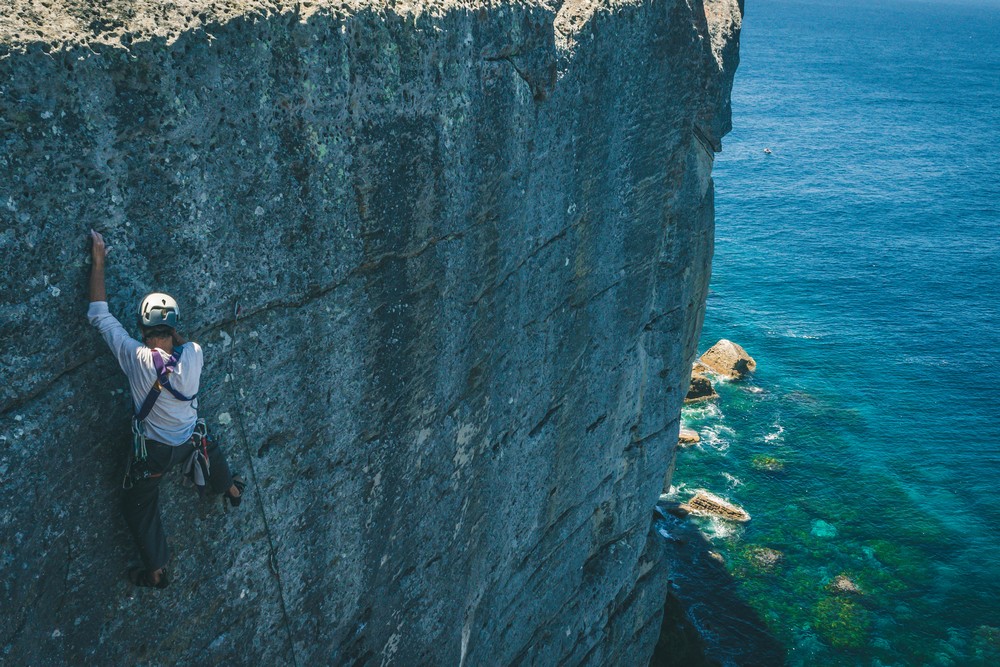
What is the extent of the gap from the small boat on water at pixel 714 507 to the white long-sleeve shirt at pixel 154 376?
2881 cm

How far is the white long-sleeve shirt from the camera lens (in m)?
5.95

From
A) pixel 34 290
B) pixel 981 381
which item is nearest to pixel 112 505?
pixel 34 290

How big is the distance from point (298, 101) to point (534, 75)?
11.7ft

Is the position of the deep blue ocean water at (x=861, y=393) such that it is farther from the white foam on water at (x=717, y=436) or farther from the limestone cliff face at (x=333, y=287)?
the limestone cliff face at (x=333, y=287)

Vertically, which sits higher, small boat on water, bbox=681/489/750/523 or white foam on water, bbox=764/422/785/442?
white foam on water, bbox=764/422/785/442

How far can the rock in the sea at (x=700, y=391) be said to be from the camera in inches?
1567

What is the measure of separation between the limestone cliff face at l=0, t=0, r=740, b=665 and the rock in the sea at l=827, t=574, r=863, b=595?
1892 centimetres

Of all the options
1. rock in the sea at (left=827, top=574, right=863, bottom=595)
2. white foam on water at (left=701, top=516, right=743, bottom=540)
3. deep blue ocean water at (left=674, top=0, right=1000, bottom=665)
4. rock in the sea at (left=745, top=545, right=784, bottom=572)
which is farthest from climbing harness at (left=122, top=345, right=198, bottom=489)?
white foam on water at (left=701, top=516, right=743, bottom=540)

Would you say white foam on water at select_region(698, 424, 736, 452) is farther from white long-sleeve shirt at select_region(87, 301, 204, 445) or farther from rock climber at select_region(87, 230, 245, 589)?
white long-sleeve shirt at select_region(87, 301, 204, 445)

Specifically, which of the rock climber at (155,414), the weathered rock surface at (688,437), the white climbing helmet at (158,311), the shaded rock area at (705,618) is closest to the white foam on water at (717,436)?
the weathered rock surface at (688,437)

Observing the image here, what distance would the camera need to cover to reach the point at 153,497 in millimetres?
6652

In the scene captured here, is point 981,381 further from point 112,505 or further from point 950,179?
point 112,505

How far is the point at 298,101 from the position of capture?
7.01m

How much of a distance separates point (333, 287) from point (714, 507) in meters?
27.8
